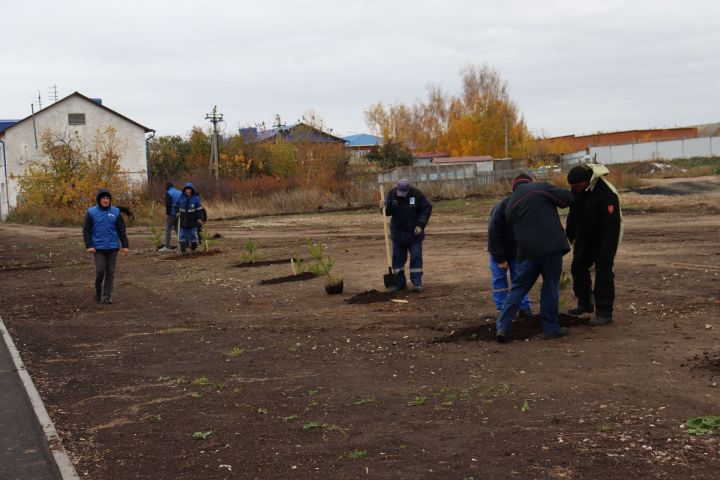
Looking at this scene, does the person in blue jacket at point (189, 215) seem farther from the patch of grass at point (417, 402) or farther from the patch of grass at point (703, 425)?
the patch of grass at point (703, 425)

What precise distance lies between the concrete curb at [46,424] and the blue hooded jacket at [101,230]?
4.18 m

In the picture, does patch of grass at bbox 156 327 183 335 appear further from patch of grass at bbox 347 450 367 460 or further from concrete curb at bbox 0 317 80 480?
patch of grass at bbox 347 450 367 460

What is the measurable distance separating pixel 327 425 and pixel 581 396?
1963 millimetres

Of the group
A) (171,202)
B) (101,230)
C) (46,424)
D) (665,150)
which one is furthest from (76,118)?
(46,424)

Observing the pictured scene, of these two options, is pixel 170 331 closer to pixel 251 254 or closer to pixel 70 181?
pixel 251 254

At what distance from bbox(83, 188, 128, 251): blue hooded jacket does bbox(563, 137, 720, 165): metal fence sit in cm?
6758

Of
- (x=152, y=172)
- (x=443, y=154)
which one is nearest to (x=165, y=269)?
(x=152, y=172)

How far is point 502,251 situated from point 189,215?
13989mm

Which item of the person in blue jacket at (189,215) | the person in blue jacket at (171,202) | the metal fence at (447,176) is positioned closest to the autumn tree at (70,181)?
the metal fence at (447,176)

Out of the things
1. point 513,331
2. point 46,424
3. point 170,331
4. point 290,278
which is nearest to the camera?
point 46,424

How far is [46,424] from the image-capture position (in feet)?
23.2

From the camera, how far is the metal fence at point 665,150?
254 feet

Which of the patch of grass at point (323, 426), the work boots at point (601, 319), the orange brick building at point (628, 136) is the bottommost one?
the patch of grass at point (323, 426)

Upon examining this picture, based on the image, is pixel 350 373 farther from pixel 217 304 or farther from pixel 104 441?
pixel 217 304
